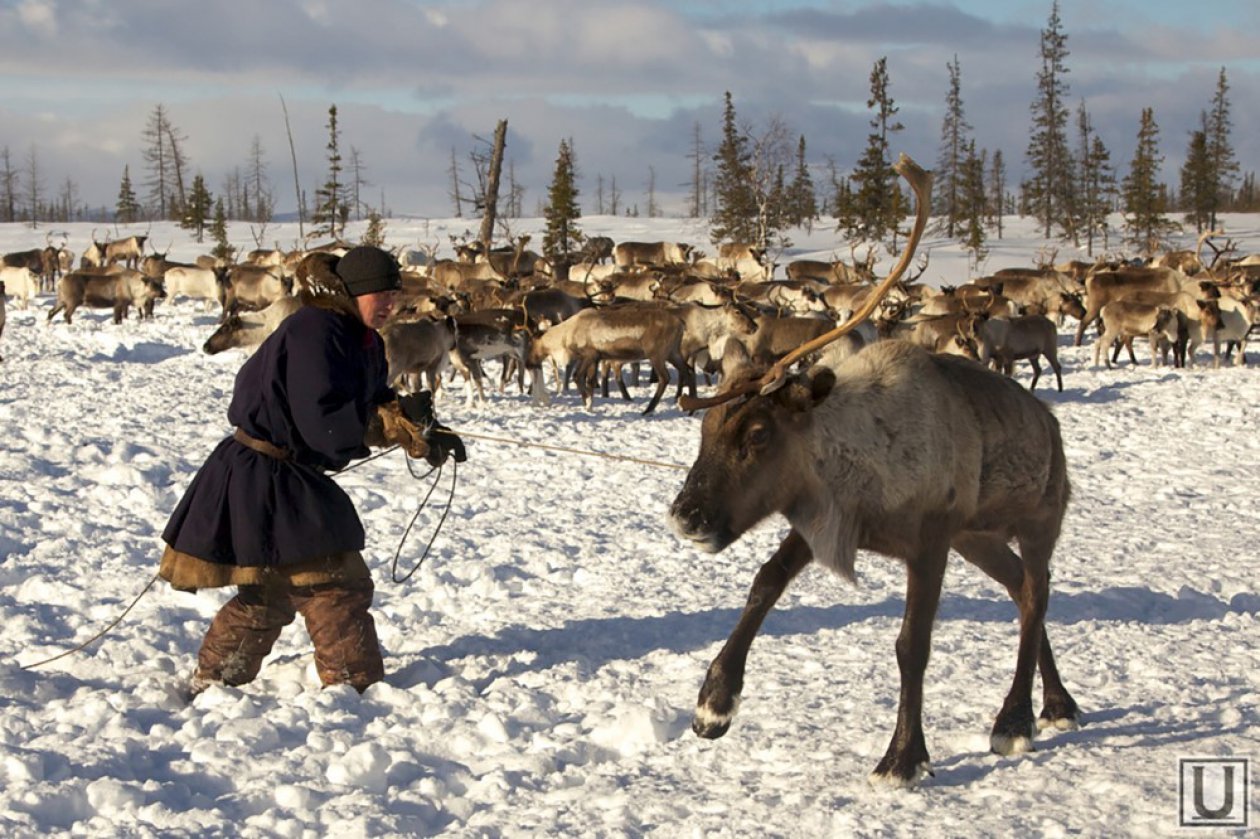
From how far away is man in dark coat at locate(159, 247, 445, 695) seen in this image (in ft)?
14.2

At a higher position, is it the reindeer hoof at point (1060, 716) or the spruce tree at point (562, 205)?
the spruce tree at point (562, 205)

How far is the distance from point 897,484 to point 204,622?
10.5 feet

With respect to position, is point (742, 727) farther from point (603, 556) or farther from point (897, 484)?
point (603, 556)

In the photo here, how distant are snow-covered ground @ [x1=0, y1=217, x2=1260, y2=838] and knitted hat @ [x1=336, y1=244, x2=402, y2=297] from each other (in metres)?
1.44

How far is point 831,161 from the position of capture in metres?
69.9

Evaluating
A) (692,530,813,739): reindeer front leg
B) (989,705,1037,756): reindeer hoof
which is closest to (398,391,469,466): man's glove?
(692,530,813,739): reindeer front leg

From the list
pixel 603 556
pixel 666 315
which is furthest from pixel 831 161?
pixel 603 556

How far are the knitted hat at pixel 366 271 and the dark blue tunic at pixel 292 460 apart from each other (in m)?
0.13

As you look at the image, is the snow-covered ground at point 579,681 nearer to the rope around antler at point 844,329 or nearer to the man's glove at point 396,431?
the man's glove at point 396,431

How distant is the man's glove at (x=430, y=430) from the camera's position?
4691 millimetres

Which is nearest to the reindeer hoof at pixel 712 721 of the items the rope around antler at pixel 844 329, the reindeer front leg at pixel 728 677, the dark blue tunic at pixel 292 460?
the reindeer front leg at pixel 728 677

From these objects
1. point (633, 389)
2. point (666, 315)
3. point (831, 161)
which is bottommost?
point (633, 389)

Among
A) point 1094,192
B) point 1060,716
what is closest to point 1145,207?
point 1094,192

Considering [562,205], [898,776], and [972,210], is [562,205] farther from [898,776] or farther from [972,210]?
[898,776]
